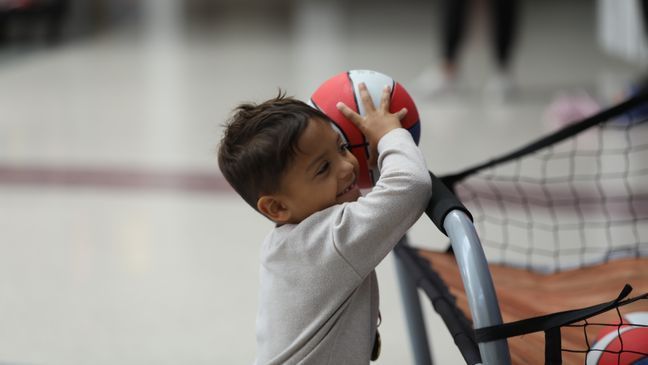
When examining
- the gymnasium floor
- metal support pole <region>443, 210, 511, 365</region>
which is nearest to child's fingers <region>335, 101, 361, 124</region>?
metal support pole <region>443, 210, 511, 365</region>

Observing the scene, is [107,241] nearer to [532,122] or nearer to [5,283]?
[5,283]

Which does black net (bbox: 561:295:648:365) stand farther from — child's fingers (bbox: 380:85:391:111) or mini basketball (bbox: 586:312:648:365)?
child's fingers (bbox: 380:85:391:111)

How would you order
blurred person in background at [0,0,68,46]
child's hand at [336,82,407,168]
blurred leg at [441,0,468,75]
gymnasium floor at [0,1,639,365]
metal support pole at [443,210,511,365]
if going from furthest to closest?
1. blurred person in background at [0,0,68,46]
2. blurred leg at [441,0,468,75]
3. gymnasium floor at [0,1,639,365]
4. child's hand at [336,82,407,168]
5. metal support pole at [443,210,511,365]

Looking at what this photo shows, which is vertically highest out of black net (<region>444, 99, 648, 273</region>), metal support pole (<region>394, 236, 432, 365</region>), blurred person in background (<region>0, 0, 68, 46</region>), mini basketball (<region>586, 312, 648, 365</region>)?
mini basketball (<region>586, 312, 648, 365</region>)

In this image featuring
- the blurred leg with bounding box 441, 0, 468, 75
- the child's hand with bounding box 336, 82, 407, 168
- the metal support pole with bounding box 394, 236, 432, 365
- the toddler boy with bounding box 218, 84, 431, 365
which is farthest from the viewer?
the blurred leg with bounding box 441, 0, 468, 75

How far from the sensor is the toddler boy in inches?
45.9

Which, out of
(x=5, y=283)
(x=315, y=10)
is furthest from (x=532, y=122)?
(x=315, y=10)

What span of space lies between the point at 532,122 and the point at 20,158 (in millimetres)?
2271

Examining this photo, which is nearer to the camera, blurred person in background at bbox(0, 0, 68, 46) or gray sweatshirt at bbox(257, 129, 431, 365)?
gray sweatshirt at bbox(257, 129, 431, 365)

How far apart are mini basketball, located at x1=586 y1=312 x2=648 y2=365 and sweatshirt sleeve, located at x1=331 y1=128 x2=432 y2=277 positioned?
342mm

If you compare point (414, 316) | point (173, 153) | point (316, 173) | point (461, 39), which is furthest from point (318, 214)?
point (461, 39)

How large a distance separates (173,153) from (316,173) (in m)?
2.85

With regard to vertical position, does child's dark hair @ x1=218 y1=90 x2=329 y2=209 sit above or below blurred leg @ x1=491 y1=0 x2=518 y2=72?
above

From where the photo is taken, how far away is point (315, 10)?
8.24 metres
